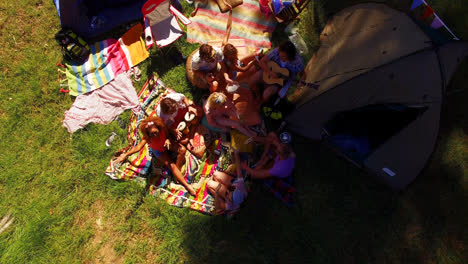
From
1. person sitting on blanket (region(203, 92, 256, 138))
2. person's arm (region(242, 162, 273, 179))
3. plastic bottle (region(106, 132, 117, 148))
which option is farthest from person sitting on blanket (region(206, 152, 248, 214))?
plastic bottle (region(106, 132, 117, 148))

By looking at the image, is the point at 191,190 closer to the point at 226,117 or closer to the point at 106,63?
the point at 226,117

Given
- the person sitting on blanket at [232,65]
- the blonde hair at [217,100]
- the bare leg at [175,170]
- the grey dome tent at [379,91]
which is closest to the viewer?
the grey dome tent at [379,91]

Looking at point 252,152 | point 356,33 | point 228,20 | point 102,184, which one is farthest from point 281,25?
point 102,184

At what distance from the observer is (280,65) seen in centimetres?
439

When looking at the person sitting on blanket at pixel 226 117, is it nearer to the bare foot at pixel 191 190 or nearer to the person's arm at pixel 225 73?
the person's arm at pixel 225 73

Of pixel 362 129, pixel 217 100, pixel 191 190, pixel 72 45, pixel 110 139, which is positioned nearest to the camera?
pixel 217 100

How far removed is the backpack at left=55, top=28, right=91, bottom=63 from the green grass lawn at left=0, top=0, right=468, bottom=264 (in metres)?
0.85

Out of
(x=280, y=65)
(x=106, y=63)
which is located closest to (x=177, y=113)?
(x=280, y=65)

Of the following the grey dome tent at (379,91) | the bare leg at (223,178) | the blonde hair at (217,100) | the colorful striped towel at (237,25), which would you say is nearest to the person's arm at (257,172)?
the bare leg at (223,178)

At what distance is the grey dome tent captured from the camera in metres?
3.44

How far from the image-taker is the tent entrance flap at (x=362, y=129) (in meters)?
4.11

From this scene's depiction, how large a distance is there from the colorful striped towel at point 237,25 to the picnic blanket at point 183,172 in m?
2.14

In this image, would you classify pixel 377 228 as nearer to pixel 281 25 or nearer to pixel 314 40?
pixel 314 40

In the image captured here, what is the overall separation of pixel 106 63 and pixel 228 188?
375 centimetres
